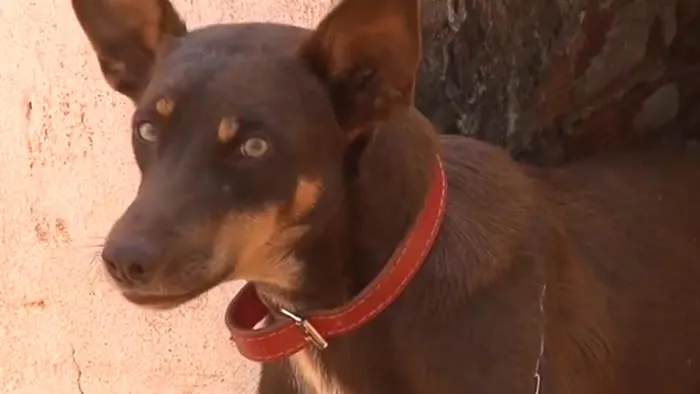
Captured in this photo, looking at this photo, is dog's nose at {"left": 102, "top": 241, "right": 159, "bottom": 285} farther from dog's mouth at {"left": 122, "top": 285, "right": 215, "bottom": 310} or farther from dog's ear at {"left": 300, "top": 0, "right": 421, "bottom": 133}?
dog's ear at {"left": 300, "top": 0, "right": 421, "bottom": 133}

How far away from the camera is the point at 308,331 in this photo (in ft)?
6.48

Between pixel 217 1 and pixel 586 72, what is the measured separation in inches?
25.9

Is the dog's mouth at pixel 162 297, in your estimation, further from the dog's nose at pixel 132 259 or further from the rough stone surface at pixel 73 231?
the rough stone surface at pixel 73 231

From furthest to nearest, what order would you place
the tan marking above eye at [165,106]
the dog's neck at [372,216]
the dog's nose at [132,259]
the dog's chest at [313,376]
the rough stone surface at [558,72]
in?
the rough stone surface at [558,72] < the dog's chest at [313,376] < the dog's neck at [372,216] < the tan marking above eye at [165,106] < the dog's nose at [132,259]

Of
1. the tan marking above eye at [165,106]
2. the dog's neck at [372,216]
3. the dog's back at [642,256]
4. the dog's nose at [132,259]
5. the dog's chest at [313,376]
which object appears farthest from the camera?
the dog's back at [642,256]

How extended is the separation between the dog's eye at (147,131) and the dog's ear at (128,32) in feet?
0.45

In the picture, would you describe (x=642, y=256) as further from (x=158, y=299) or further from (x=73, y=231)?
(x=73, y=231)

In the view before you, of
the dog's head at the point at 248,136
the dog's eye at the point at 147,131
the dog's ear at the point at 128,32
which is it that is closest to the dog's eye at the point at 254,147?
the dog's head at the point at 248,136

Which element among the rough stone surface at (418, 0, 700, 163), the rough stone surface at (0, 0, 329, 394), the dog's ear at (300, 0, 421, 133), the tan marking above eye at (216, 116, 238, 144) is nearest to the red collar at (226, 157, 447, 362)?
the dog's ear at (300, 0, 421, 133)

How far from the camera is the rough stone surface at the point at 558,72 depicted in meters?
2.49

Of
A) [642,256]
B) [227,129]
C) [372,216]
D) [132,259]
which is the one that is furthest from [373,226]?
[642,256]

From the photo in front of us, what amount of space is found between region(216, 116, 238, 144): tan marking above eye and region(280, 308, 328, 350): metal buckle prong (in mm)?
339

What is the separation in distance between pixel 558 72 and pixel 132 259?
1074 mm

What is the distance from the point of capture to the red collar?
193 cm
